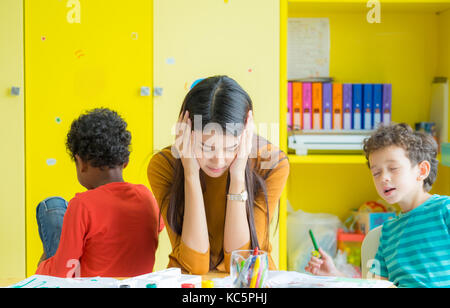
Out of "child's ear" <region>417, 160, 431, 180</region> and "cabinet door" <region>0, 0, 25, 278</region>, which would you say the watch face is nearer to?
"child's ear" <region>417, 160, 431, 180</region>

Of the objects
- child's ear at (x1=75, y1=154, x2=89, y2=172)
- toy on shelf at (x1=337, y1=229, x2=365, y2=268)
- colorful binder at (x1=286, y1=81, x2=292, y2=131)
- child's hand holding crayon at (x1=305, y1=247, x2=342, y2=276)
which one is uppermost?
colorful binder at (x1=286, y1=81, x2=292, y2=131)

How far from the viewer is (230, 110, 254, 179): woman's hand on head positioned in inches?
45.6

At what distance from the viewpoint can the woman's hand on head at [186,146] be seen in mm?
1132

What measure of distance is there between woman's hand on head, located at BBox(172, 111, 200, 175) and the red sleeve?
0.85ft

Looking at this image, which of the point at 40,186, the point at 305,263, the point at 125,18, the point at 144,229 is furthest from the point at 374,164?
the point at 40,186

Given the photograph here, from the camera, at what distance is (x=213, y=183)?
1.22 metres

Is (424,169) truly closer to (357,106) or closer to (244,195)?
(244,195)

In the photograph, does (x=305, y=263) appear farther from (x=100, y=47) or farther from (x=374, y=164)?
(x=100, y=47)

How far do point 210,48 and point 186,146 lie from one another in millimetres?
525

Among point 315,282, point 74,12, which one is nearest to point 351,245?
point 315,282

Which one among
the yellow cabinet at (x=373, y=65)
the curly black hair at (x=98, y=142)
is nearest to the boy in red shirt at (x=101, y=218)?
the curly black hair at (x=98, y=142)

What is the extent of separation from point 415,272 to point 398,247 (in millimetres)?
68

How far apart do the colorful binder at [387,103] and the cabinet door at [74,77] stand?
0.91 m

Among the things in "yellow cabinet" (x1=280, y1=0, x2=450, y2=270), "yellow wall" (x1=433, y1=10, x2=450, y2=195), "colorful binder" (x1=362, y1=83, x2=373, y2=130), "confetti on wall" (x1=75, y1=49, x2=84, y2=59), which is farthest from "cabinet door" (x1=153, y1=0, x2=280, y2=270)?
"yellow wall" (x1=433, y1=10, x2=450, y2=195)
